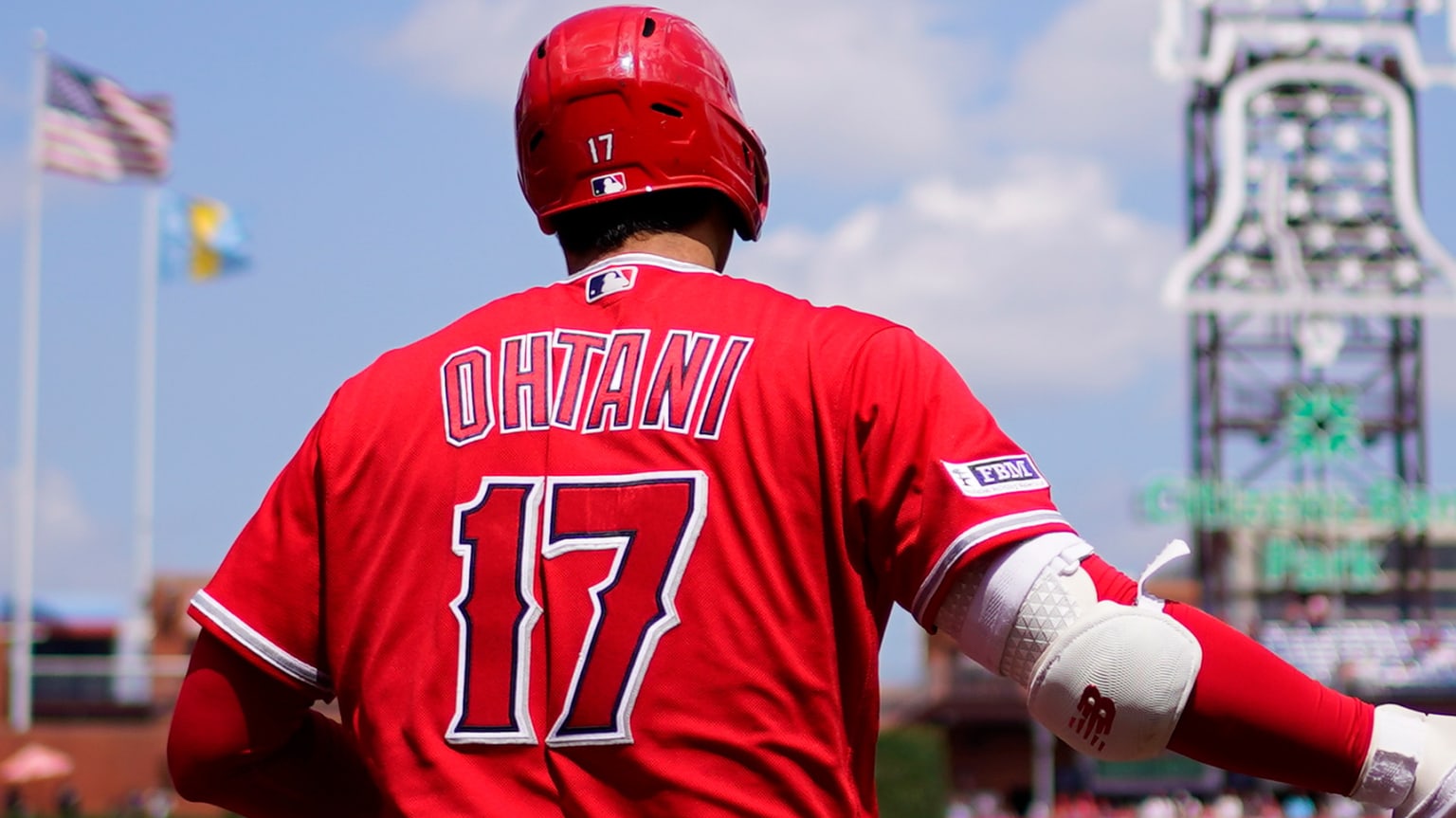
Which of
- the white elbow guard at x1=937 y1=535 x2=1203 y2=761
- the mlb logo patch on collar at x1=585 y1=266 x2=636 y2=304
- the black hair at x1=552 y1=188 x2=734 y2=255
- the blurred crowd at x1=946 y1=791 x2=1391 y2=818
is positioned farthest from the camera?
the blurred crowd at x1=946 y1=791 x2=1391 y2=818

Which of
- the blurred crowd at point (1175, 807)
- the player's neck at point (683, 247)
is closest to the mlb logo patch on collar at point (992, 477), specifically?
the player's neck at point (683, 247)

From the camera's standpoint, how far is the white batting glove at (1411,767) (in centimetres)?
200

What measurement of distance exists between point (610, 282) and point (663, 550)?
16.0 inches

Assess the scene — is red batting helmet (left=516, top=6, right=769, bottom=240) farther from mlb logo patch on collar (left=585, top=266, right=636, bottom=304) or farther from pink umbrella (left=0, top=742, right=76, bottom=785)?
pink umbrella (left=0, top=742, right=76, bottom=785)

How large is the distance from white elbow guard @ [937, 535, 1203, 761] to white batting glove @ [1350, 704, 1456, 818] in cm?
22

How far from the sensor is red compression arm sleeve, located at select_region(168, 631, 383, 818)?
244 centimetres

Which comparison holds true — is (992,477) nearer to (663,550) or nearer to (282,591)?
(663,550)

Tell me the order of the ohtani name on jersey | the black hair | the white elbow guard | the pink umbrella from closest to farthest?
the white elbow guard, the ohtani name on jersey, the black hair, the pink umbrella

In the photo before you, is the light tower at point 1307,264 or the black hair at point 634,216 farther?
the light tower at point 1307,264

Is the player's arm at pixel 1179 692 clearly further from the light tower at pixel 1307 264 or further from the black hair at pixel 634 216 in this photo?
the light tower at pixel 1307 264

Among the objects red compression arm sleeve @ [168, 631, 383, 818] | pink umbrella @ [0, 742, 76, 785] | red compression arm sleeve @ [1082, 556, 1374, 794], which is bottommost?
pink umbrella @ [0, 742, 76, 785]

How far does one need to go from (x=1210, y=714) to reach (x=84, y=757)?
4116 centimetres

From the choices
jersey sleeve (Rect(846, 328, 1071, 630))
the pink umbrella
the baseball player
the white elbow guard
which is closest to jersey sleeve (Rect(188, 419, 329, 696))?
the baseball player

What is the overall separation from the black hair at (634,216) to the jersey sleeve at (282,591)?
0.42 meters
